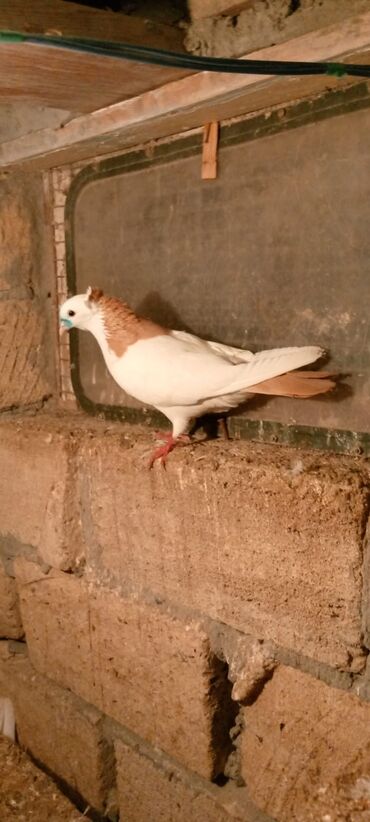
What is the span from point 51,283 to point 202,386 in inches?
29.2

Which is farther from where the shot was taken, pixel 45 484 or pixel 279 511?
pixel 45 484

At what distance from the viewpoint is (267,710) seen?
1147 mm

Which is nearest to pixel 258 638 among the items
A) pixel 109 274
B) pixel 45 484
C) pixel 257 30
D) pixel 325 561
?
pixel 325 561

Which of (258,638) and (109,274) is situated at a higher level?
(109,274)

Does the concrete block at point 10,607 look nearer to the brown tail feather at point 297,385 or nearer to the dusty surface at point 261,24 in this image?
the brown tail feather at point 297,385

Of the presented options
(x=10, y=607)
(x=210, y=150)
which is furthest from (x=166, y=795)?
(x=210, y=150)

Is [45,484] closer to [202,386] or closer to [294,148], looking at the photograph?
[202,386]

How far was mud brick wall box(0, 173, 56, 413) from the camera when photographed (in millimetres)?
1583

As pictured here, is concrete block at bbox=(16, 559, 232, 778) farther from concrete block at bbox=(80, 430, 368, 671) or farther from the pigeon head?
the pigeon head

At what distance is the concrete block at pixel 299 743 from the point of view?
1021mm

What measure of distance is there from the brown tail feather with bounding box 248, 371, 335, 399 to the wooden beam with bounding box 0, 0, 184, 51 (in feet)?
1.77

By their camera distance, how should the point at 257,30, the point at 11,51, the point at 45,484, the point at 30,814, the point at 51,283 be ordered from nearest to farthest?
the point at 11,51
the point at 257,30
the point at 30,814
the point at 45,484
the point at 51,283

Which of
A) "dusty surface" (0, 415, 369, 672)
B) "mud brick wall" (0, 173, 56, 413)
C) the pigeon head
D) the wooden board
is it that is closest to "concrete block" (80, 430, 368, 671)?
"dusty surface" (0, 415, 369, 672)

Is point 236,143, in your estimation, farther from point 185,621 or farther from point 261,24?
point 185,621
